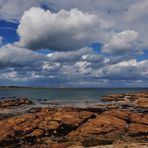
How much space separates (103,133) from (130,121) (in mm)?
9077

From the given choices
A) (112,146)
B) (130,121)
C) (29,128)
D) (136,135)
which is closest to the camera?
(112,146)

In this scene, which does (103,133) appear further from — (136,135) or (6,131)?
(6,131)

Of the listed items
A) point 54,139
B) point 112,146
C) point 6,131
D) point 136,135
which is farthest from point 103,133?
point 6,131

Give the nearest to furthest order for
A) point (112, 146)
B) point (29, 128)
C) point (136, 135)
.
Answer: point (112, 146), point (136, 135), point (29, 128)

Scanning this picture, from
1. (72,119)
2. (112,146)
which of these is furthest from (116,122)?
(112,146)

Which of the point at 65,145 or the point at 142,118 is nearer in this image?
the point at 65,145

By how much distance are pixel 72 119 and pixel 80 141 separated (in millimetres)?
13251

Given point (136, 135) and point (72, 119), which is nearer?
point (136, 135)

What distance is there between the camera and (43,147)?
39.2 metres

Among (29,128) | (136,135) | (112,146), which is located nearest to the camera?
(112,146)

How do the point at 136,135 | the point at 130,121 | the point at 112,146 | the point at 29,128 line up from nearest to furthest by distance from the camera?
the point at 112,146 < the point at 136,135 < the point at 29,128 < the point at 130,121

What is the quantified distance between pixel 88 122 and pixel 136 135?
9.62 meters

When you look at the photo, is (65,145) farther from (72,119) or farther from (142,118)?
(142,118)

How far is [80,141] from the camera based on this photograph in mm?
42188
